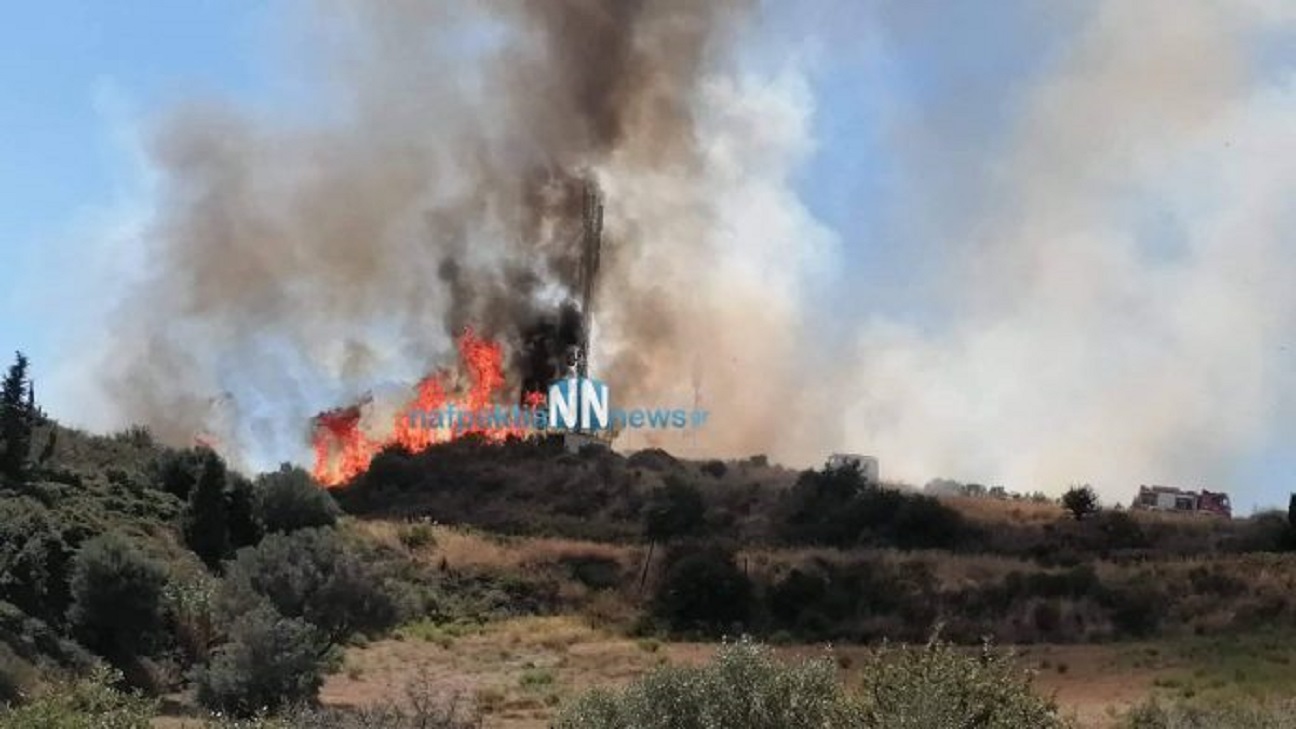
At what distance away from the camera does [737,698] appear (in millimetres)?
12617

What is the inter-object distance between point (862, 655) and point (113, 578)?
20828 mm

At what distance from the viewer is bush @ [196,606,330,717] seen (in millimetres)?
24938

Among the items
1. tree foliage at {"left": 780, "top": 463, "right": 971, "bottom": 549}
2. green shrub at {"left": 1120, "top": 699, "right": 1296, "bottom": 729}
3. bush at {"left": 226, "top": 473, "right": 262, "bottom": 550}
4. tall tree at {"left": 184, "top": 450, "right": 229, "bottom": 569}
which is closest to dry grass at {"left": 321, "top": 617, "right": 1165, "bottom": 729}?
green shrub at {"left": 1120, "top": 699, "right": 1296, "bottom": 729}

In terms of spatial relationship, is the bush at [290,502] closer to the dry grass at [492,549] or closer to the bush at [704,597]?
the dry grass at [492,549]

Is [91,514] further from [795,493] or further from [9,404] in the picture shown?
[795,493]

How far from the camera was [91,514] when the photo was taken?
37.2 m

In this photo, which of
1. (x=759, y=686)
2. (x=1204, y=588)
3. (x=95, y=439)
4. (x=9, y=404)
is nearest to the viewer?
(x=759, y=686)

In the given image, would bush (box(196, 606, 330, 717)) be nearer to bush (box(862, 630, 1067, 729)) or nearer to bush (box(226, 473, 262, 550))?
bush (box(862, 630, 1067, 729))

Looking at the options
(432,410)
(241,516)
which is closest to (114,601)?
(241,516)

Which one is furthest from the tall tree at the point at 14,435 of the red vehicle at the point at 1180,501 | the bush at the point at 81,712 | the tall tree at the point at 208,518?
the red vehicle at the point at 1180,501

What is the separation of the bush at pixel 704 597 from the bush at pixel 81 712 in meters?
33.0

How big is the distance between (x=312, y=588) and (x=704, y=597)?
1973 cm

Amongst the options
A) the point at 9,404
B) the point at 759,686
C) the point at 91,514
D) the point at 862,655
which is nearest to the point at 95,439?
the point at 9,404

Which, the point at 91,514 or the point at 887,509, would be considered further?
the point at 887,509
